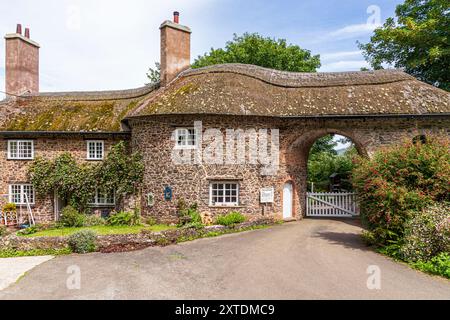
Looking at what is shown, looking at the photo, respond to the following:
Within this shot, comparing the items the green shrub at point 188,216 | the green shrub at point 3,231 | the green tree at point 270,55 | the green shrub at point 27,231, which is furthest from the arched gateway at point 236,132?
the green tree at point 270,55

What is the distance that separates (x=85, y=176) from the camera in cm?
1791

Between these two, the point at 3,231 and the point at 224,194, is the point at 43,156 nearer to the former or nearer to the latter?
the point at 3,231

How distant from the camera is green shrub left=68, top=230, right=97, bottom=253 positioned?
1245 cm

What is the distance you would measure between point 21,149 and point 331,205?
18.3 metres

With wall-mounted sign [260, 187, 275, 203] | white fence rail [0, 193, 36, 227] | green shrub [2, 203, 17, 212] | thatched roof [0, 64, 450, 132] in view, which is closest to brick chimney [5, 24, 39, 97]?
thatched roof [0, 64, 450, 132]

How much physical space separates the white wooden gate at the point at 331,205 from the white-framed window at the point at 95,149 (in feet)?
40.1

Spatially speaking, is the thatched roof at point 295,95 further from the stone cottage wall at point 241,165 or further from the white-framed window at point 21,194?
the white-framed window at point 21,194

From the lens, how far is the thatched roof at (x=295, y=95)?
15781mm

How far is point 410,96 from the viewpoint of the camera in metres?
16.2

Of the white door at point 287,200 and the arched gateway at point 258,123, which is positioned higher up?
the arched gateway at point 258,123

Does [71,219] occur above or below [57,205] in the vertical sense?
below

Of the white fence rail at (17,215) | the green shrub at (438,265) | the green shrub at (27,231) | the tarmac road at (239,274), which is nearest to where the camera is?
the tarmac road at (239,274)

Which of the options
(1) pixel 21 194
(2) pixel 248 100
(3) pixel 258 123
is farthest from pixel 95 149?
(3) pixel 258 123
